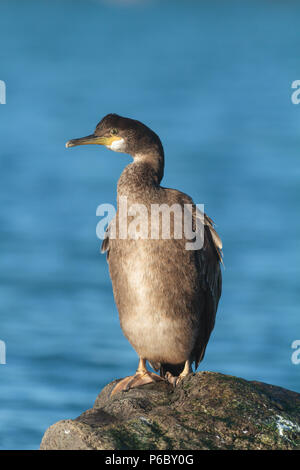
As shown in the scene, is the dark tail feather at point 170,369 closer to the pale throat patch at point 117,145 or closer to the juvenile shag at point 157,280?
the juvenile shag at point 157,280

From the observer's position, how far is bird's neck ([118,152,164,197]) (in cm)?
821

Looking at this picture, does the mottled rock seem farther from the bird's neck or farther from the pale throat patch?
the pale throat patch

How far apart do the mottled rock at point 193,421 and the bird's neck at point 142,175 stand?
1.76m

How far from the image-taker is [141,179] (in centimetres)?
826

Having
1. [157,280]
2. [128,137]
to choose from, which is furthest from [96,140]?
[157,280]

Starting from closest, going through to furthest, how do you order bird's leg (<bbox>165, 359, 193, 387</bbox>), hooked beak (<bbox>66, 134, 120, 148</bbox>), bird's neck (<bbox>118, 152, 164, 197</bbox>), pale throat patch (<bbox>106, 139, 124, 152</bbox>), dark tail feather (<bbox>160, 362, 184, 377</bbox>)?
bird's leg (<bbox>165, 359, 193, 387</bbox>), bird's neck (<bbox>118, 152, 164, 197</bbox>), dark tail feather (<bbox>160, 362, 184, 377</bbox>), pale throat patch (<bbox>106, 139, 124, 152</bbox>), hooked beak (<bbox>66, 134, 120, 148</bbox>)

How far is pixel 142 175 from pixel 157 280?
991 mm

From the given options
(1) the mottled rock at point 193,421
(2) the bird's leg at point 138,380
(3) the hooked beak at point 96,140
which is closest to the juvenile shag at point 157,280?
(2) the bird's leg at point 138,380

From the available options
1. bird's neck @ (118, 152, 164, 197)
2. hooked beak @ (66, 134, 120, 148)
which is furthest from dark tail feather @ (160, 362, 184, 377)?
hooked beak @ (66, 134, 120, 148)

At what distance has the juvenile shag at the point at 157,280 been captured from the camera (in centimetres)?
793
